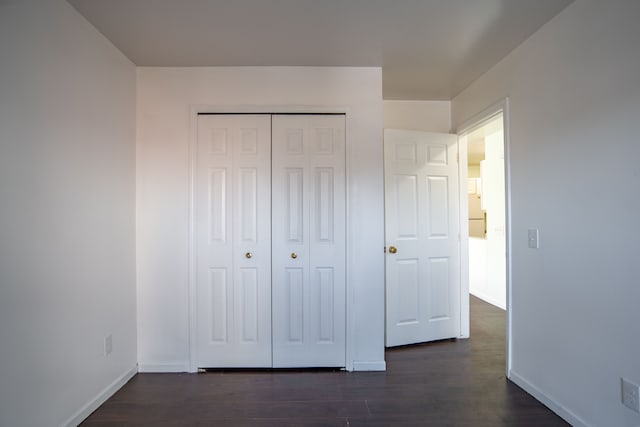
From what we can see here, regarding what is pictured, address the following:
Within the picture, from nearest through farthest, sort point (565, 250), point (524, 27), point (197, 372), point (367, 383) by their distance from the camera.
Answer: point (565, 250) → point (524, 27) → point (367, 383) → point (197, 372)

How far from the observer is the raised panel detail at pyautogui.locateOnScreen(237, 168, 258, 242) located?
2.54 meters

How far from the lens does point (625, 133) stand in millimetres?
1534

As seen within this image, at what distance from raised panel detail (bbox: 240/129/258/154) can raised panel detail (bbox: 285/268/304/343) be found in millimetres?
1024

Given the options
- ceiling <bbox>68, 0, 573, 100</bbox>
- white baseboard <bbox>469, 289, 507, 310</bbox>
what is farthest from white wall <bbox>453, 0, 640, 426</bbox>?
white baseboard <bbox>469, 289, 507, 310</bbox>

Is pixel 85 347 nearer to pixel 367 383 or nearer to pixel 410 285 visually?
pixel 367 383

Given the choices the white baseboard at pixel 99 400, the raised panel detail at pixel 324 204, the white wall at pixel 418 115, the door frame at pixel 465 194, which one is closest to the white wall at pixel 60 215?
the white baseboard at pixel 99 400

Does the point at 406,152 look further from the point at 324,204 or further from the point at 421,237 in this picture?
the point at 324,204

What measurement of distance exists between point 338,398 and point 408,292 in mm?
1234

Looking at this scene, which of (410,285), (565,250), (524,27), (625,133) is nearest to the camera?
(625,133)

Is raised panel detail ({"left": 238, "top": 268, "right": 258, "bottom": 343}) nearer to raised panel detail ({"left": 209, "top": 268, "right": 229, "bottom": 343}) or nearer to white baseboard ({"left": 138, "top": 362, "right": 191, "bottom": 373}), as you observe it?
raised panel detail ({"left": 209, "top": 268, "right": 229, "bottom": 343})

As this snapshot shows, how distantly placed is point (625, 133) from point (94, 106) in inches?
120

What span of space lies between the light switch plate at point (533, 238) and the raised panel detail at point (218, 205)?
2265 millimetres

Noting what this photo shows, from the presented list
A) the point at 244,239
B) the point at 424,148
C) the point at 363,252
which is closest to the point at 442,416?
the point at 363,252

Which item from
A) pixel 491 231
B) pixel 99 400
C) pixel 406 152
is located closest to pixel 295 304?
pixel 99 400
